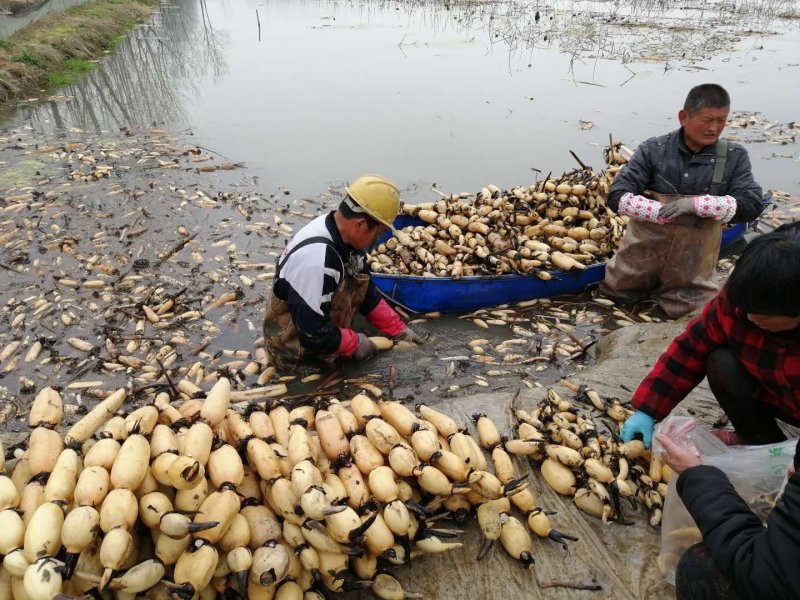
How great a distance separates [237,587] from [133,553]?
43cm

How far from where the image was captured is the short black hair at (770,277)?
191 cm

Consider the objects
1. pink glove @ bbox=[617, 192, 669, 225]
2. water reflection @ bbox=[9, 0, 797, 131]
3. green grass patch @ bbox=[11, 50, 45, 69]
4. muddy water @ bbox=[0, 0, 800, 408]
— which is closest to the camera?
pink glove @ bbox=[617, 192, 669, 225]

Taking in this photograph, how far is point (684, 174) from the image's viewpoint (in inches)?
191

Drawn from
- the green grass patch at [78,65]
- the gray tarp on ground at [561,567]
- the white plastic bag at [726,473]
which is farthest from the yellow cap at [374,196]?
the green grass patch at [78,65]

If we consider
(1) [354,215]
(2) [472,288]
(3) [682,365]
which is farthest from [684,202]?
(1) [354,215]

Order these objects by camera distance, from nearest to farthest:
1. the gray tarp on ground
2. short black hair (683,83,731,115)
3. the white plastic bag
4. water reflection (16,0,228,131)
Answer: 1. the white plastic bag
2. the gray tarp on ground
3. short black hair (683,83,731,115)
4. water reflection (16,0,228,131)

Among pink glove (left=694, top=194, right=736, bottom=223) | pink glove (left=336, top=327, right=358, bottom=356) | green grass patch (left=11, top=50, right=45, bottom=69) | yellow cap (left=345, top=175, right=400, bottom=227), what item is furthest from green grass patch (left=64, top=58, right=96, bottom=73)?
pink glove (left=694, top=194, right=736, bottom=223)

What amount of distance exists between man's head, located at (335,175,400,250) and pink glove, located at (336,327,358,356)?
888mm

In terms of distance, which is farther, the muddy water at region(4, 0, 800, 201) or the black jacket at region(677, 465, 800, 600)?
the muddy water at region(4, 0, 800, 201)

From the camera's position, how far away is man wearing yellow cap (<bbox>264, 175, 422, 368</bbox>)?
3691mm

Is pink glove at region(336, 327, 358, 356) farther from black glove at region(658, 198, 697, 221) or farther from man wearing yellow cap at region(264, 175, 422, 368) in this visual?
black glove at region(658, 198, 697, 221)

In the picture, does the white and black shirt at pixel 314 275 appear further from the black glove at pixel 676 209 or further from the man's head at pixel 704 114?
the man's head at pixel 704 114

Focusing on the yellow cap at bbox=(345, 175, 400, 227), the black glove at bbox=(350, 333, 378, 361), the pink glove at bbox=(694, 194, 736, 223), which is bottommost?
the black glove at bbox=(350, 333, 378, 361)

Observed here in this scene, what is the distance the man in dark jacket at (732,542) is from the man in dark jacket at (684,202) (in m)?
3.19
